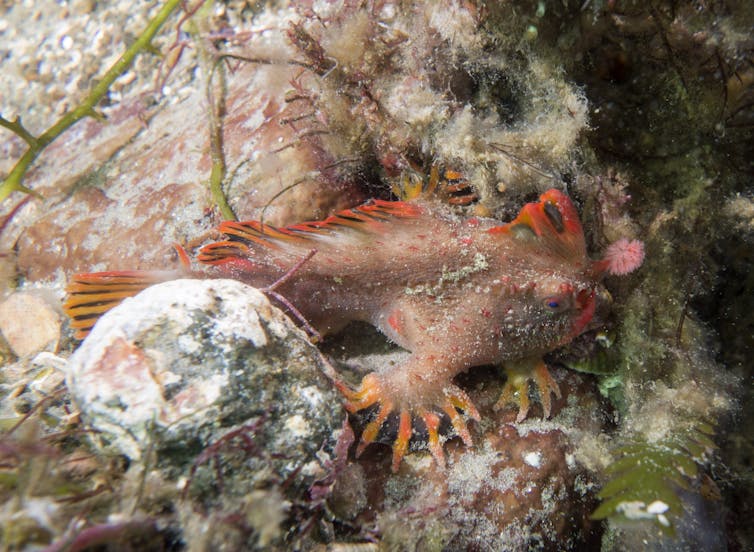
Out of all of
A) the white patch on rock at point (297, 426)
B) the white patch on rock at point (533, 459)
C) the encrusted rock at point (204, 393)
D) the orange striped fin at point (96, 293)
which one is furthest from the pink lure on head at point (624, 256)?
the orange striped fin at point (96, 293)

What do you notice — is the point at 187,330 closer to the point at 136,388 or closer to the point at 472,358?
the point at 136,388

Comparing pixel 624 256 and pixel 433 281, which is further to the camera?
pixel 433 281

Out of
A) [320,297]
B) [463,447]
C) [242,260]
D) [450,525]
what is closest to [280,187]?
[242,260]

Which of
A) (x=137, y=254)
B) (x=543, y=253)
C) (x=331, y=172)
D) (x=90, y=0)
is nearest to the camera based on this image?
(x=543, y=253)

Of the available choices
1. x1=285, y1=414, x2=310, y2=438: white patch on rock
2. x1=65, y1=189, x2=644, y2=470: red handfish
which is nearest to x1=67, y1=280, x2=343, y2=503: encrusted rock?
x1=285, y1=414, x2=310, y2=438: white patch on rock

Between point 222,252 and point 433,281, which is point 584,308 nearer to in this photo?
point 433,281

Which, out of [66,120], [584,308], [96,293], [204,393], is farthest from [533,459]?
[66,120]
